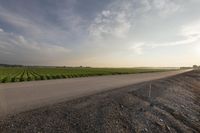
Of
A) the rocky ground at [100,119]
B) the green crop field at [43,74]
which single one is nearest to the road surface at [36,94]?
the rocky ground at [100,119]

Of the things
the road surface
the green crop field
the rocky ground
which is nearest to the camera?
the rocky ground

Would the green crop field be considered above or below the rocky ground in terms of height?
above

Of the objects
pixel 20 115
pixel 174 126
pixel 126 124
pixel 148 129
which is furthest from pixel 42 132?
pixel 174 126

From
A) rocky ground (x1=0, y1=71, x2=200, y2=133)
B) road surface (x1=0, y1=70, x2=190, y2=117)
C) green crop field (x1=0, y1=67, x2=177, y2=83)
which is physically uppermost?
green crop field (x1=0, y1=67, x2=177, y2=83)

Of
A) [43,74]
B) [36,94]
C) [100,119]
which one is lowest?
[100,119]

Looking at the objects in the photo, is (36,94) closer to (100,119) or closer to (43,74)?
(100,119)

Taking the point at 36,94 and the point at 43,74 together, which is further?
the point at 43,74

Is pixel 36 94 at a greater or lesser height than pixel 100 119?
greater

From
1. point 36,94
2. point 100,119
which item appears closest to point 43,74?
point 36,94

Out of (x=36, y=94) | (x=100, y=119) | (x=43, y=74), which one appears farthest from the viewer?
(x=43, y=74)

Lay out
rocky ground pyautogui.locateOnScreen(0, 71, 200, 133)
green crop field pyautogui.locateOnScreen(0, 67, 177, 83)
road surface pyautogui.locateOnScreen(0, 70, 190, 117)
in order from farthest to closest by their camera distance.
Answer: green crop field pyautogui.locateOnScreen(0, 67, 177, 83)
road surface pyautogui.locateOnScreen(0, 70, 190, 117)
rocky ground pyautogui.locateOnScreen(0, 71, 200, 133)

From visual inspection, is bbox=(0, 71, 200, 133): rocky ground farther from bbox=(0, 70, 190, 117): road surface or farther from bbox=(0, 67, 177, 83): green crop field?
bbox=(0, 67, 177, 83): green crop field

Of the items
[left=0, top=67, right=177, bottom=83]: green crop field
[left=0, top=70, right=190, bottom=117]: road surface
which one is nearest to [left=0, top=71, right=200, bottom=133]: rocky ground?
[left=0, top=70, right=190, bottom=117]: road surface

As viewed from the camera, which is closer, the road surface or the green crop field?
the road surface
